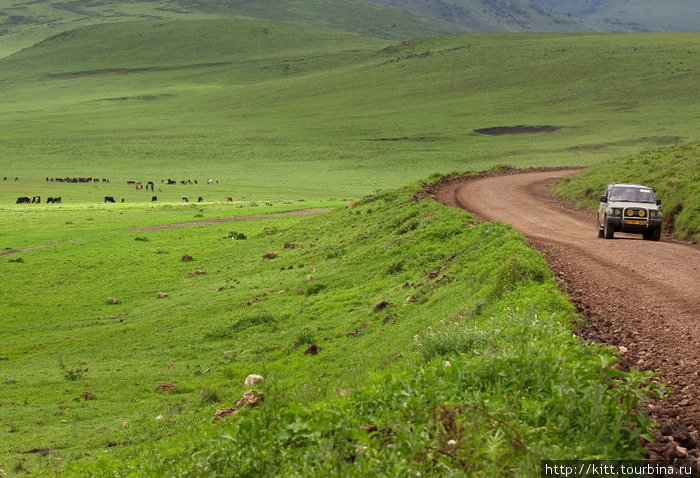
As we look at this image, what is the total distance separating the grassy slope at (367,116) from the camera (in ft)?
305

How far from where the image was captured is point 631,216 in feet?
74.0

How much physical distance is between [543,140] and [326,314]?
290ft

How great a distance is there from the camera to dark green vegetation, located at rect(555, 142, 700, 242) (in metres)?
25.6

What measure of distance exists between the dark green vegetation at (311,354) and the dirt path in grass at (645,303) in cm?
53

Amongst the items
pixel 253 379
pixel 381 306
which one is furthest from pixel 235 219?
pixel 253 379

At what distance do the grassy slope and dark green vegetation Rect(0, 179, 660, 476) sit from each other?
35720 mm

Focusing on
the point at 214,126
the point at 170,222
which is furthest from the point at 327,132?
the point at 170,222

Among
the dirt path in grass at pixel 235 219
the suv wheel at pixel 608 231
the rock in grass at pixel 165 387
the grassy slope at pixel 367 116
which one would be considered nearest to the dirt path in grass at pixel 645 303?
the suv wheel at pixel 608 231

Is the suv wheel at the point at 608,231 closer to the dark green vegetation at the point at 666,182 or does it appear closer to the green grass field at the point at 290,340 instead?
the dark green vegetation at the point at 666,182

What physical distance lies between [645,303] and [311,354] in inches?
297

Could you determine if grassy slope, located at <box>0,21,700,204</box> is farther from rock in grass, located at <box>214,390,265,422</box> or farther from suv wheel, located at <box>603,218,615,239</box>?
rock in grass, located at <box>214,390,265,422</box>

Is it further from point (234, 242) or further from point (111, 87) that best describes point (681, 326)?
point (111, 87)

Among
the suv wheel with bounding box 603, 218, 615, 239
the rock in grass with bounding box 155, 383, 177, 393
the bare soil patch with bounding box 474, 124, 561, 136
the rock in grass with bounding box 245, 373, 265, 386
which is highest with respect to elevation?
the suv wheel with bounding box 603, 218, 615, 239

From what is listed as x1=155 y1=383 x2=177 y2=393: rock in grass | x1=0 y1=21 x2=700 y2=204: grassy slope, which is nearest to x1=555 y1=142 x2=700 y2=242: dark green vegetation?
x1=155 y1=383 x2=177 y2=393: rock in grass
